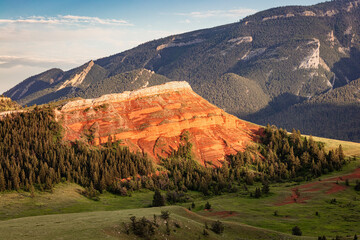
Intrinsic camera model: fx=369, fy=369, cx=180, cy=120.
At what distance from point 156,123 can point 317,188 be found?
72468 millimetres

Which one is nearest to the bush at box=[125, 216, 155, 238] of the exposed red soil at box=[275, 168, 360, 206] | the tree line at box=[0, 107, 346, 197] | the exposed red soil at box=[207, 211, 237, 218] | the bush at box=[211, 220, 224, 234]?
the bush at box=[211, 220, 224, 234]

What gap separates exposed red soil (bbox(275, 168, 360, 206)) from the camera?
107375 mm

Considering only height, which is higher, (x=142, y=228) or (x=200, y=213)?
(x=142, y=228)

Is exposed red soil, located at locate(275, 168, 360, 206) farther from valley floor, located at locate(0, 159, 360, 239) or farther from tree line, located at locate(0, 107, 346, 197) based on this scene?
tree line, located at locate(0, 107, 346, 197)

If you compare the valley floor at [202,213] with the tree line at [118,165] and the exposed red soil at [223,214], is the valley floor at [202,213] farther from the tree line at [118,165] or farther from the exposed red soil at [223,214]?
the tree line at [118,165]

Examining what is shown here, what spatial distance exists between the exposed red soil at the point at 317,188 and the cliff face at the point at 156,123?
44.5 meters

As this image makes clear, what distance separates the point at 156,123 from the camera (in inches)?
6363

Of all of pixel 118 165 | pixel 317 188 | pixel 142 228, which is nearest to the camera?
pixel 142 228

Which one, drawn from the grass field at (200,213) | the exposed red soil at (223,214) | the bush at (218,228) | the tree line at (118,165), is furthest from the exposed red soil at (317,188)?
the bush at (218,228)

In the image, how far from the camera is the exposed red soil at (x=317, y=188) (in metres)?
107

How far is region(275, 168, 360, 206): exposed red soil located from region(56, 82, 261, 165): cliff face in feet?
146

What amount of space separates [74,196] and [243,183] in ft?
212

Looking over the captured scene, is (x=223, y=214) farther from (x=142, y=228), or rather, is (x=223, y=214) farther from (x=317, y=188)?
(x=317, y=188)

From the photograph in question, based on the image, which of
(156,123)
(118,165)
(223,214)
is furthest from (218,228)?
(156,123)
